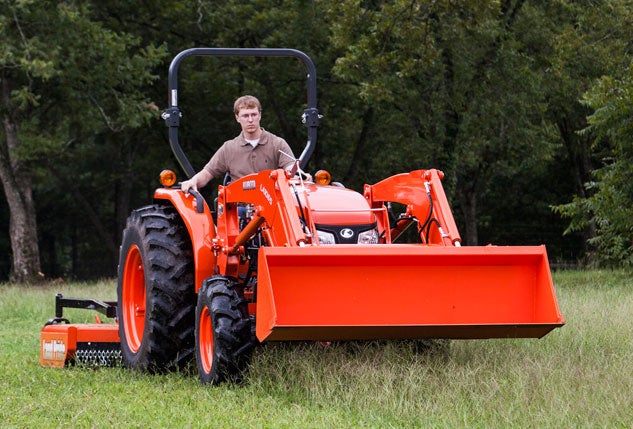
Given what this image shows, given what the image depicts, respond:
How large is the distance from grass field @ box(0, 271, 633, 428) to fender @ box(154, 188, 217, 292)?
75 cm

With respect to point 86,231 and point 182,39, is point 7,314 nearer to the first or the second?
point 182,39

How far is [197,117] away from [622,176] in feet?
51.1

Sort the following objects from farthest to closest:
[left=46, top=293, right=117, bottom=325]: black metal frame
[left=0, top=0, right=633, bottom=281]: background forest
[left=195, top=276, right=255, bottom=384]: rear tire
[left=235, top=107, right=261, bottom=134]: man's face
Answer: [left=0, top=0, right=633, bottom=281]: background forest
[left=46, top=293, right=117, bottom=325]: black metal frame
[left=235, top=107, right=261, bottom=134]: man's face
[left=195, top=276, right=255, bottom=384]: rear tire

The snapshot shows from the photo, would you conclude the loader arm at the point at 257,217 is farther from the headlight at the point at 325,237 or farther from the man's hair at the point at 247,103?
the man's hair at the point at 247,103

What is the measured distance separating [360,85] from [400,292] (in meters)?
18.9

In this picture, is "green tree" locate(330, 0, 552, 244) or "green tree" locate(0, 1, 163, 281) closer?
"green tree" locate(330, 0, 552, 244)

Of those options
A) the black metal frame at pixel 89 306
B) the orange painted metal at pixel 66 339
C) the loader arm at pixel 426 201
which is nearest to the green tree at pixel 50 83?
the black metal frame at pixel 89 306

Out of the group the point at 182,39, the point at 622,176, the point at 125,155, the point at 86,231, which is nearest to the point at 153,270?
the point at 622,176

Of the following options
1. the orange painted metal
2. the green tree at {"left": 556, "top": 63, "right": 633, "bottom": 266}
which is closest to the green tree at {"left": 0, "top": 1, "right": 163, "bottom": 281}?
the green tree at {"left": 556, "top": 63, "right": 633, "bottom": 266}

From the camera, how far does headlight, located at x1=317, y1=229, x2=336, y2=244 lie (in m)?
7.86

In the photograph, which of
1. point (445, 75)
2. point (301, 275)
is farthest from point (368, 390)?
point (445, 75)

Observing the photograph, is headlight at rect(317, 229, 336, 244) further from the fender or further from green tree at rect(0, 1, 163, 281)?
green tree at rect(0, 1, 163, 281)

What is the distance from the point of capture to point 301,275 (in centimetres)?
718

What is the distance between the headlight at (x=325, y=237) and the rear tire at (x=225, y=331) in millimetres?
679
